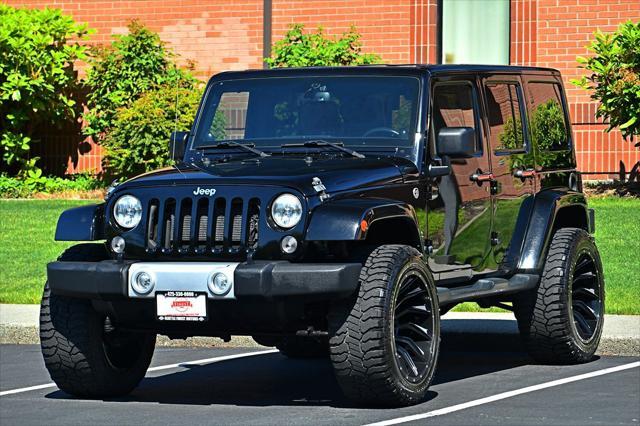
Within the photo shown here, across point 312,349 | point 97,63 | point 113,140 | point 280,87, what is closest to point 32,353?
point 312,349

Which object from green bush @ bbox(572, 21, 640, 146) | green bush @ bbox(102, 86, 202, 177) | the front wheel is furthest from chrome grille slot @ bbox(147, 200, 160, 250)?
green bush @ bbox(102, 86, 202, 177)

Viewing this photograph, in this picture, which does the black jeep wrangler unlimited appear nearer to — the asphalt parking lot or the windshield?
the windshield

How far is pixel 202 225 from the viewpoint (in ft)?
27.8

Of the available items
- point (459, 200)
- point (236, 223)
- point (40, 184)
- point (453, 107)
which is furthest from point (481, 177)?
point (40, 184)

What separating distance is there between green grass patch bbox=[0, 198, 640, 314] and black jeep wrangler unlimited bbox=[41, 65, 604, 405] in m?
2.34

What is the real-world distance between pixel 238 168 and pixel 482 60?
51.5 feet

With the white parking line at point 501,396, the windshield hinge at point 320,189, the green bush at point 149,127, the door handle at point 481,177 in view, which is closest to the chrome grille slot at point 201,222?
the windshield hinge at point 320,189

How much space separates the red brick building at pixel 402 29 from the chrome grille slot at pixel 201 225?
47.3 ft

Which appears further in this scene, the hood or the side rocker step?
the side rocker step

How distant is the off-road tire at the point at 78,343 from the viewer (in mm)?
8820

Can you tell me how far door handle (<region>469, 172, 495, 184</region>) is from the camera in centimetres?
991

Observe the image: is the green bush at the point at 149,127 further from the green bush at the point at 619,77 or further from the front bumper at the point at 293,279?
the front bumper at the point at 293,279

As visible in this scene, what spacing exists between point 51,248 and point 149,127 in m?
5.32

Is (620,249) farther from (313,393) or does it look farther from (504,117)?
(313,393)
